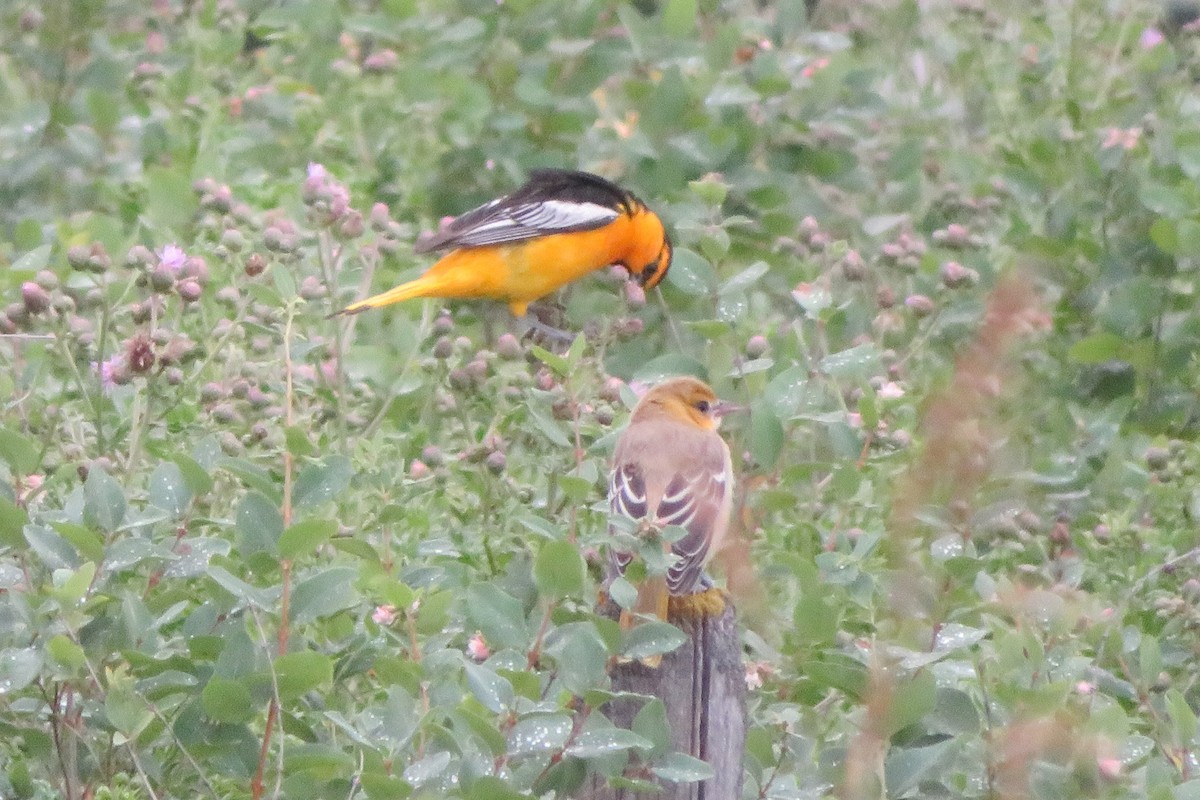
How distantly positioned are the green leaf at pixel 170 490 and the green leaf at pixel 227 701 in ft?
1.10

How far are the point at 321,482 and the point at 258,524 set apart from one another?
0.17 meters

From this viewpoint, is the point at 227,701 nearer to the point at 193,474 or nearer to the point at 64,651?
the point at 64,651

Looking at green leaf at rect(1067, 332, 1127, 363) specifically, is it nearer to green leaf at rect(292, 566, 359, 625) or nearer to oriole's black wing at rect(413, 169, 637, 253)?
oriole's black wing at rect(413, 169, 637, 253)

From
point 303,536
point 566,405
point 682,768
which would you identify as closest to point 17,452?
point 303,536

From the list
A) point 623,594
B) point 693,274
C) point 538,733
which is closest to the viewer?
point 623,594

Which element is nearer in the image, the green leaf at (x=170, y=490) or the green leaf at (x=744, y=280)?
the green leaf at (x=170, y=490)

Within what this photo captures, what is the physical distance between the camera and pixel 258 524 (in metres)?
3.14

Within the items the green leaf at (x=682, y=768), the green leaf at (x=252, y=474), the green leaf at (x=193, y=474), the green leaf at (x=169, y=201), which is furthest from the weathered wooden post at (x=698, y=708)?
the green leaf at (x=169, y=201)

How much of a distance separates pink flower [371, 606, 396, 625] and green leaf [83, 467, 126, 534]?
498 mm

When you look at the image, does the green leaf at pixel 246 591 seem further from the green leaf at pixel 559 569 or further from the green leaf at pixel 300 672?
the green leaf at pixel 559 569

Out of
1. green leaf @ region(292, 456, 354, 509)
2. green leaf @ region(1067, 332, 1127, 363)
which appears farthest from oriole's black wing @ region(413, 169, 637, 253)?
green leaf @ region(292, 456, 354, 509)

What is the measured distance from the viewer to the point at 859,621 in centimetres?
373

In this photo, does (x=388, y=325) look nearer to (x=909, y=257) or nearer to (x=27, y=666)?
(x=909, y=257)

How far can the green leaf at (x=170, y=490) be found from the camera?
10.9ft
